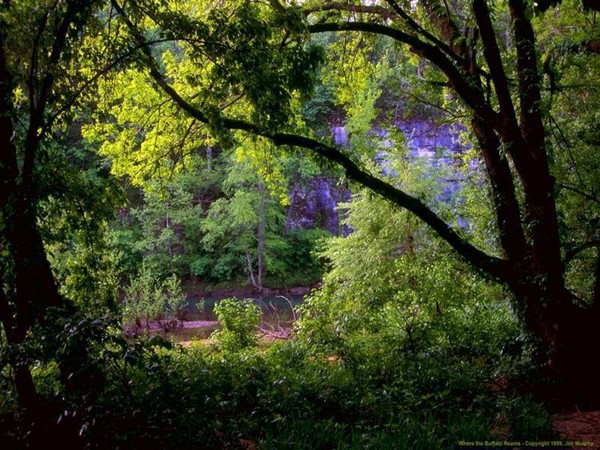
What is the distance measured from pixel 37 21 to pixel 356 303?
7021 mm

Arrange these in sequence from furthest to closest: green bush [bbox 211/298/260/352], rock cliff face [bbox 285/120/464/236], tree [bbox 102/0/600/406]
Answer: rock cliff face [bbox 285/120/464/236] < green bush [bbox 211/298/260/352] < tree [bbox 102/0/600/406]

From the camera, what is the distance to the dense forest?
11.7ft

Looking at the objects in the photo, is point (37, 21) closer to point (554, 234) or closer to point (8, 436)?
point (8, 436)

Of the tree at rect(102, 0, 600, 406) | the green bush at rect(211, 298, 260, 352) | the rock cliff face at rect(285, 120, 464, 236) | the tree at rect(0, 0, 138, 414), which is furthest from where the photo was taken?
the rock cliff face at rect(285, 120, 464, 236)

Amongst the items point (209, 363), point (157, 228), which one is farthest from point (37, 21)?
point (157, 228)

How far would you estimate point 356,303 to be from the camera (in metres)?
9.19

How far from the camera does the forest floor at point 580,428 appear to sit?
3.72m

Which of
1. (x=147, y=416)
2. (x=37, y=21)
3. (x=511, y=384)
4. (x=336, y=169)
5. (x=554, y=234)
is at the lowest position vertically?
(x=511, y=384)

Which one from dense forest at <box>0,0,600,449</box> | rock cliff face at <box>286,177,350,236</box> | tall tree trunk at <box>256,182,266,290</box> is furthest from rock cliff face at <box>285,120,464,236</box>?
dense forest at <box>0,0,600,449</box>

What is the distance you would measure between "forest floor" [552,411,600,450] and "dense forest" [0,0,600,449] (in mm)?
47

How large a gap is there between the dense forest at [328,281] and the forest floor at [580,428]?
1.8 inches

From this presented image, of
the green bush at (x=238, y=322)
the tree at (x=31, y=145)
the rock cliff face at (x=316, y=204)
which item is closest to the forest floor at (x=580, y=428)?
the tree at (x=31, y=145)

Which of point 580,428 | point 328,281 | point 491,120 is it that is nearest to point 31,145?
point 491,120

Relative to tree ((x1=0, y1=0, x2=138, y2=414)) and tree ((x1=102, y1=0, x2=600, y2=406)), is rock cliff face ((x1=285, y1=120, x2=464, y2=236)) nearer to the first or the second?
tree ((x1=102, y1=0, x2=600, y2=406))
